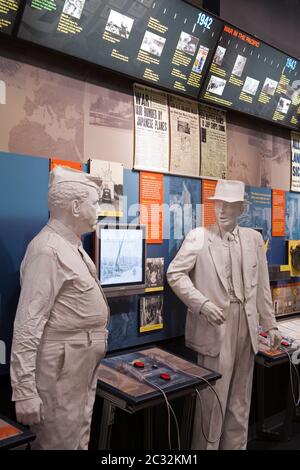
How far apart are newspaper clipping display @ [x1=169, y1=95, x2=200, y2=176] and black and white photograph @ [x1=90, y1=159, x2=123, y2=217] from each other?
0.57 metres

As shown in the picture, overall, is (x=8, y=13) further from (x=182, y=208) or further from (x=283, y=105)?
(x=283, y=105)

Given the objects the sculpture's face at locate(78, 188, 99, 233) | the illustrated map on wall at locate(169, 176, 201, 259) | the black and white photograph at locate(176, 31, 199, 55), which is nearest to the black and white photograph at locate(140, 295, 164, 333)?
the illustrated map on wall at locate(169, 176, 201, 259)

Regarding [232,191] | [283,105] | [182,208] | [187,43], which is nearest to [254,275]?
[232,191]

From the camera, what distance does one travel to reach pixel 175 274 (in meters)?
3.03

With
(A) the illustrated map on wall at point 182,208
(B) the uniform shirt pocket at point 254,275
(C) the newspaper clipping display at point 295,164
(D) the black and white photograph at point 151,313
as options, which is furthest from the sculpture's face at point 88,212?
(C) the newspaper clipping display at point 295,164

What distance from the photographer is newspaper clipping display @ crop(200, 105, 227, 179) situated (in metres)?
3.71

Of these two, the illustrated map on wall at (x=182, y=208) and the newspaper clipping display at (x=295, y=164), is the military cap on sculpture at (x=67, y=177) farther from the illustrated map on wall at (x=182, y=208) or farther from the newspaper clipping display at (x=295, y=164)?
the newspaper clipping display at (x=295, y=164)

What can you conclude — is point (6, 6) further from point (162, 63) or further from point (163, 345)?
point (163, 345)

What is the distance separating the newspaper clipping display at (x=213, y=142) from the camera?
3.71 meters

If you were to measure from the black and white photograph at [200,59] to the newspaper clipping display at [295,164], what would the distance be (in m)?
1.70

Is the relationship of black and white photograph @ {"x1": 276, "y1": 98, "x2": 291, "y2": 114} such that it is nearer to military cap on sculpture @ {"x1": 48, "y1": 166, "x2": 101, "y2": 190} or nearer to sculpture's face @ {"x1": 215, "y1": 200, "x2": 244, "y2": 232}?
sculpture's face @ {"x1": 215, "y1": 200, "x2": 244, "y2": 232}

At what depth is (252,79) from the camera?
3869mm

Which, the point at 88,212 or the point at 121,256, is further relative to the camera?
the point at 121,256

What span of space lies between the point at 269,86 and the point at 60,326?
3004 mm
